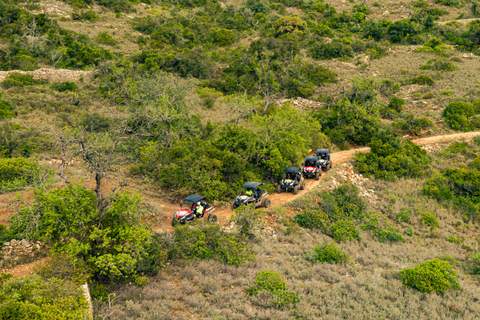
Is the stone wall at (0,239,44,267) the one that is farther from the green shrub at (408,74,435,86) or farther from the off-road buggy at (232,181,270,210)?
the green shrub at (408,74,435,86)

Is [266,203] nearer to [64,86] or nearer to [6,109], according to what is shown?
[6,109]

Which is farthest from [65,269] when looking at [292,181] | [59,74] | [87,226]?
[59,74]

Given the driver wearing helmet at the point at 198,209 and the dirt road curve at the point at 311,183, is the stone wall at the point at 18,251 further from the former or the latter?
the driver wearing helmet at the point at 198,209

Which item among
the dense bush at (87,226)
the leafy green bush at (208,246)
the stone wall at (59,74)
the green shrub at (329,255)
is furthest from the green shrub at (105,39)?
the green shrub at (329,255)

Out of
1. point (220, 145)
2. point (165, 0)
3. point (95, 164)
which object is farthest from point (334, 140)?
point (165, 0)

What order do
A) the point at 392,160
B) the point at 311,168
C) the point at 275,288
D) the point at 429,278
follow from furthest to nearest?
the point at 392,160 < the point at 311,168 < the point at 429,278 < the point at 275,288

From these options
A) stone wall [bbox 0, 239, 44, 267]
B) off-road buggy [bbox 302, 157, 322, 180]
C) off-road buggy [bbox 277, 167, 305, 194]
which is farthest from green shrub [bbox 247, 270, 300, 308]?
off-road buggy [bbox 302, 157, 322, 180]
